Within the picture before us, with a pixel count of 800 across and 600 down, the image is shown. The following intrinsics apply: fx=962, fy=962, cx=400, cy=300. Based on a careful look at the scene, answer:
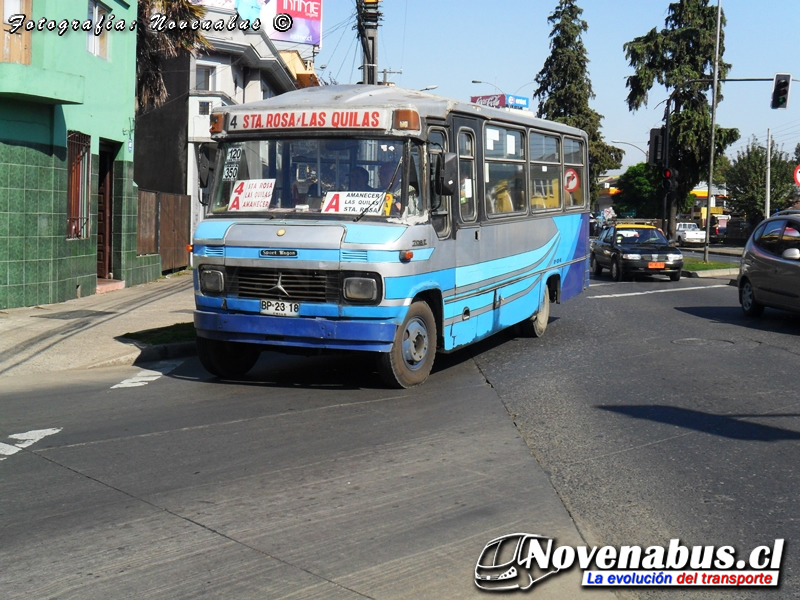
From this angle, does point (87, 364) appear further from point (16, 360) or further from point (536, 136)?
point (536, 136)

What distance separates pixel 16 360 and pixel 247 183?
3631 mm

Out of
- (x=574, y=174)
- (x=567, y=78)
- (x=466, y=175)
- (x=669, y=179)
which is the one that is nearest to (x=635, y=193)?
(x=567, y=78)

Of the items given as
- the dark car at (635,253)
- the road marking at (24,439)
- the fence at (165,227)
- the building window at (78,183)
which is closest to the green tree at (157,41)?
the fence at (165,227)

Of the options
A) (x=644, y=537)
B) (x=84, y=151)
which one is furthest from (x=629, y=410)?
(x=84, y=151)

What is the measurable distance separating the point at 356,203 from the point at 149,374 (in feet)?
10.7

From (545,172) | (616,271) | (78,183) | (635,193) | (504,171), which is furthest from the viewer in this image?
(635,193)

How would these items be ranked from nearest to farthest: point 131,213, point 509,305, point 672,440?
point 672,440 → point 509,305 → point 131,213

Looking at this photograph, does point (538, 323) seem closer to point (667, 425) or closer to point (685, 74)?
point (667, 425)

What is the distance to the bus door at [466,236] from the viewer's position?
1020 centimetres

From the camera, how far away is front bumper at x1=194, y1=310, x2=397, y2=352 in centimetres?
876

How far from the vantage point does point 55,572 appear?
4508 mm

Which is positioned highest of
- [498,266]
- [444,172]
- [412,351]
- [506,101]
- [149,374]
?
[506,101]

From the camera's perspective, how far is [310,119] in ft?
30.9

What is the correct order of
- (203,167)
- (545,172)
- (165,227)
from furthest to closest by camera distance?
(165,227) < (545,172) < (203,167)
